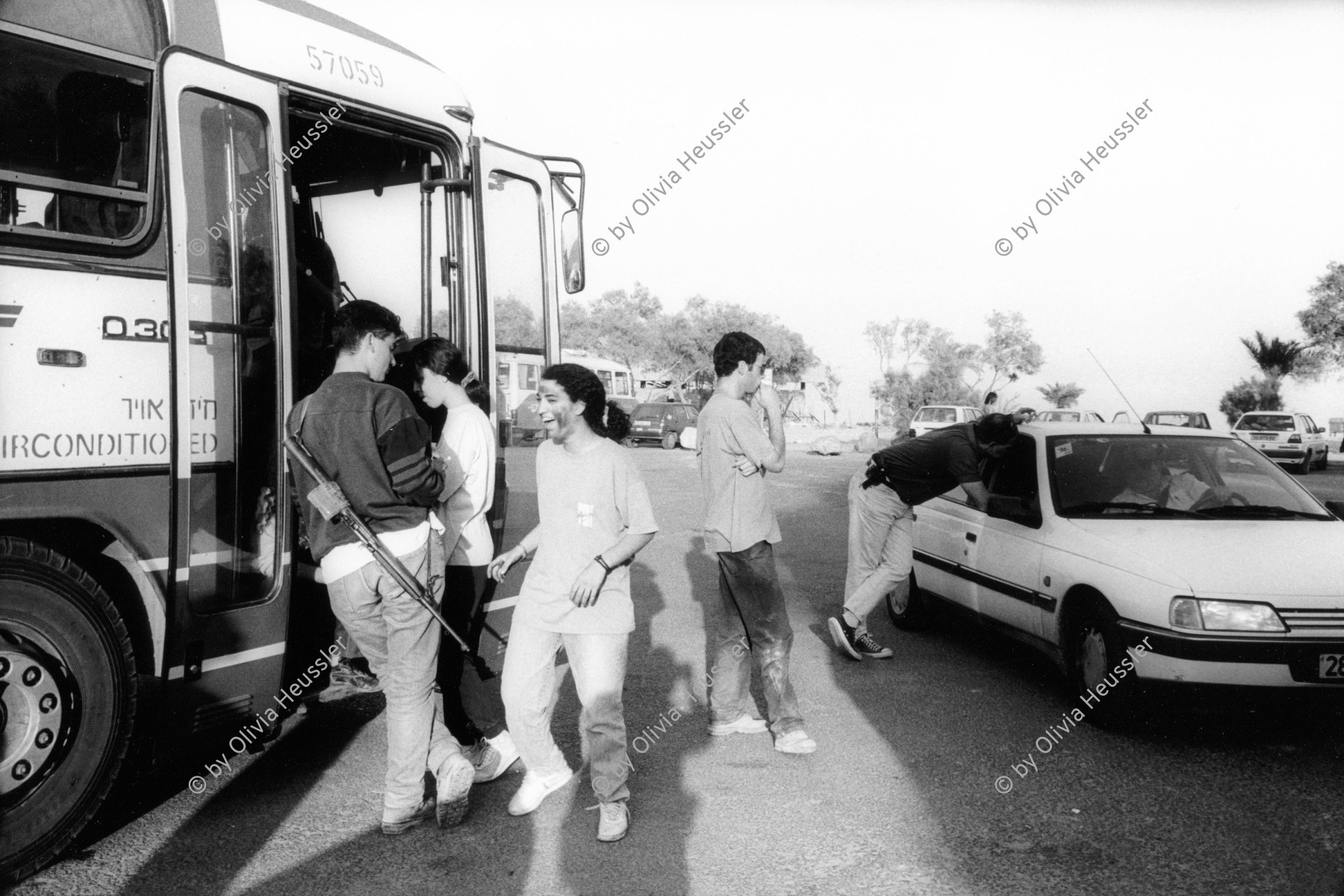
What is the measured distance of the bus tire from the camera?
3.29 m

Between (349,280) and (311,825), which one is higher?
(349,280)

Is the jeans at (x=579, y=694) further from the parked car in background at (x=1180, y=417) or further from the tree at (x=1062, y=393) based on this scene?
the tree at (x=1062, y=393)

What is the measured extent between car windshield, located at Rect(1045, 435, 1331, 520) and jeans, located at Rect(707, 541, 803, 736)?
2.01 metres

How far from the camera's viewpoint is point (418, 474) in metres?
3.79

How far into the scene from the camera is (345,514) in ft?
12.0


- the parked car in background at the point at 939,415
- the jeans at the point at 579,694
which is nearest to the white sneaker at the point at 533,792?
the jeans at the point at 579,694

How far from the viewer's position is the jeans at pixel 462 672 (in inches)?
175

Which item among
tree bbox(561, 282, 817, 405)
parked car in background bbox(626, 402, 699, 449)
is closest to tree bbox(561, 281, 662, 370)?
tree bbox(561, 282, 817, 405)

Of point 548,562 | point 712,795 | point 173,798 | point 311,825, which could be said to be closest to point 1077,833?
point 712,795

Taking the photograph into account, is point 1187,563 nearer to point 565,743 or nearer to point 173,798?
point 565,743

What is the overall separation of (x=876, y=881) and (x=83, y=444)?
10.1ft

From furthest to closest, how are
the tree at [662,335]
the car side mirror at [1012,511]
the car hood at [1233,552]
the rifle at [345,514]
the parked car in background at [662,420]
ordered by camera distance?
the tree at [662,335], the parked car in background at [662,420], the car side mirror at [1012,511], the car hood at [1233,552], the rifle at [345,514]

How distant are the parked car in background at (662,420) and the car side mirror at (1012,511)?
89.6 feet

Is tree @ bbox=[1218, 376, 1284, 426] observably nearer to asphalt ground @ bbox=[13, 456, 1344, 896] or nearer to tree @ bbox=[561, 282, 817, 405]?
tree @ bbox=[561, 282, 817, 405]
